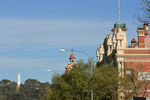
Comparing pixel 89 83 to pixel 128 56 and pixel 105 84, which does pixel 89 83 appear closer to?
pixel 105 84

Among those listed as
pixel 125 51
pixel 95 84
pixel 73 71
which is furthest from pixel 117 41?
pixel 95 84

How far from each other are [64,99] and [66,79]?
313cm

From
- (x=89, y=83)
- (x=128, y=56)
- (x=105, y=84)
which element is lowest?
(x=105, y=84)

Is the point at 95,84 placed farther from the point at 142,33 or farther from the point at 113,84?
the point at 142,33

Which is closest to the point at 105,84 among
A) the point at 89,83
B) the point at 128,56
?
the point at 89,83

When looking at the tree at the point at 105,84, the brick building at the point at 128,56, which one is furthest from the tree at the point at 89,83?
the brick building at the point at 128,56

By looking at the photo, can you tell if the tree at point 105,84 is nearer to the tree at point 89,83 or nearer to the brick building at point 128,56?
the tree at point 89,83

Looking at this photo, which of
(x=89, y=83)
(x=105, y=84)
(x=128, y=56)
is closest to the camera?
(x=105, y=84)

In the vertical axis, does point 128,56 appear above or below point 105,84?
above

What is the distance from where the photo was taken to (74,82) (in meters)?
59.2

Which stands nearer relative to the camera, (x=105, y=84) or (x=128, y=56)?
(x=105, y=84)

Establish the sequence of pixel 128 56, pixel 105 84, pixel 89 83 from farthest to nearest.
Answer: pixel 128 56 → pixel 89 83 → pixel 105 84

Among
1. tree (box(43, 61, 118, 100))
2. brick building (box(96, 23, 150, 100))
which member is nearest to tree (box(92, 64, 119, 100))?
tree (box(43, 61, 118, 100))

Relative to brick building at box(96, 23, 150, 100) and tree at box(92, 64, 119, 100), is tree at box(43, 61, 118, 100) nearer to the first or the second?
tree at box(92, 64, 119, 100)
